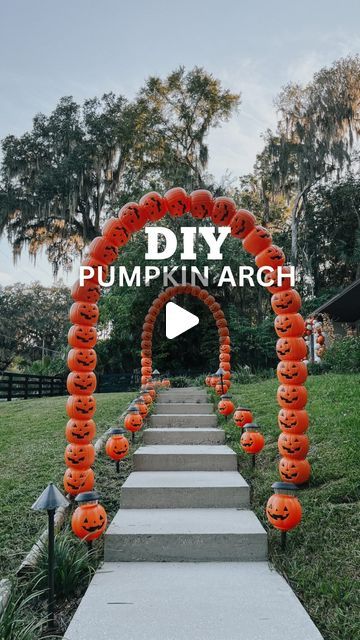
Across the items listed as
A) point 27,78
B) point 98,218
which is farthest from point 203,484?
point 98,218

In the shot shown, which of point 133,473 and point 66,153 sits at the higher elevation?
point 66,153

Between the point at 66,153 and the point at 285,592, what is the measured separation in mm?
18994

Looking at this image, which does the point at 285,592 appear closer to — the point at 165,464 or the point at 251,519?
the point at 251,519

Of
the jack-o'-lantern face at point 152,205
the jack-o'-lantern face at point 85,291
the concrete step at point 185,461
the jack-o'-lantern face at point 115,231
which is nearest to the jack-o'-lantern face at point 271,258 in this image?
the jack-o'-lantern face at point 152,205

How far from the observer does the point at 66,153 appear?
740 inches

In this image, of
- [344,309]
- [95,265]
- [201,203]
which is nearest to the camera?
[95,265]

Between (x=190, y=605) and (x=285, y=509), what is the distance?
0.96 m

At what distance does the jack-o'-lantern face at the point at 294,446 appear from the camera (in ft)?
13.2

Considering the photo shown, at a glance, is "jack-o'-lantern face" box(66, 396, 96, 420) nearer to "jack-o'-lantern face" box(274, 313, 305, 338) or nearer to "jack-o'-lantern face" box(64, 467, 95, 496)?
"jack-o'-lantern face" box(64, 467, 95, 496)

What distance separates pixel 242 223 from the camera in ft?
14.2

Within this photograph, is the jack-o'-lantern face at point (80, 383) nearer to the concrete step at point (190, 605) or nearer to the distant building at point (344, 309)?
the concrete step at point (190, 605)

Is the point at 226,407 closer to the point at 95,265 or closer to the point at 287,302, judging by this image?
the point at 287,302

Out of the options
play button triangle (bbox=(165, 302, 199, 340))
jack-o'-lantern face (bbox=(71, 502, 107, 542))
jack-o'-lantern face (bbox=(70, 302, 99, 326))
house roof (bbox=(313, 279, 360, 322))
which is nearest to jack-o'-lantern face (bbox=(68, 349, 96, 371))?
jack-o'-lantern face (bbox=(70, 302, 99, 326))

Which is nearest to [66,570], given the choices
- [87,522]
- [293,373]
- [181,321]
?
[87,522]
